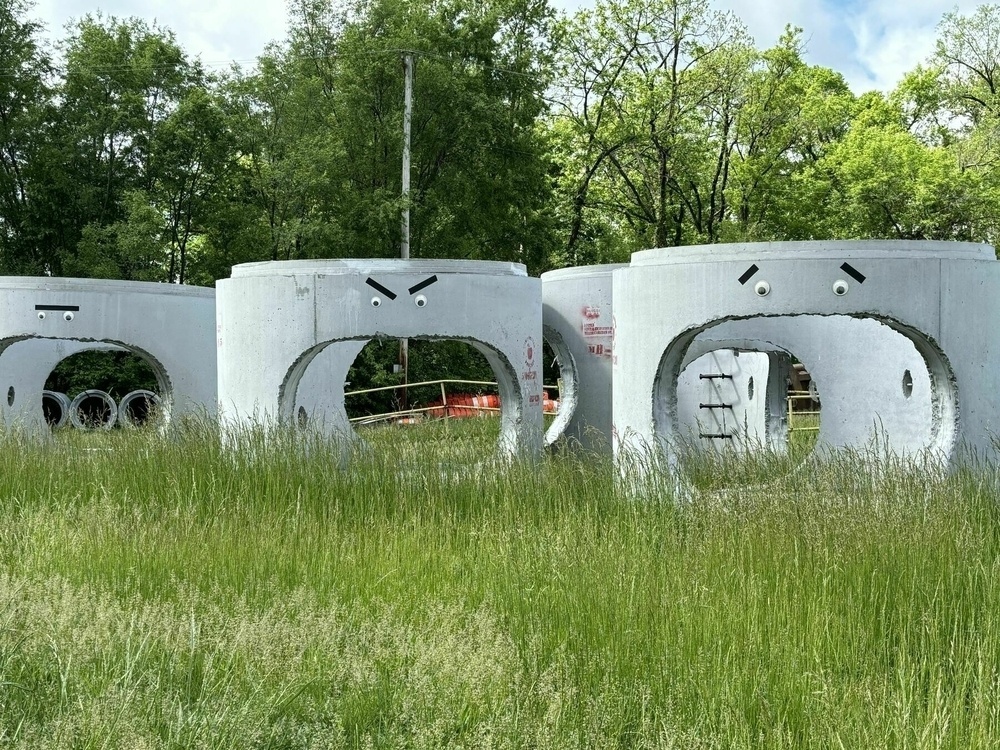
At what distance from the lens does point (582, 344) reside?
42.8 ft

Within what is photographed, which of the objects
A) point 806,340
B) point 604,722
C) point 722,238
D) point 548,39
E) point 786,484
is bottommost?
point 604,722

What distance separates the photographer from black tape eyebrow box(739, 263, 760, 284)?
8.28m

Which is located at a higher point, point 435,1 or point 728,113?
point 435,1

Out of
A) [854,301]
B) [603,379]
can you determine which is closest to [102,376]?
[603,379]

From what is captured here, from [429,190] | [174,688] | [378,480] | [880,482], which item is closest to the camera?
[174,688]

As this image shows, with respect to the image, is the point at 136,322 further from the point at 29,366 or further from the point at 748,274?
the point at 748,274

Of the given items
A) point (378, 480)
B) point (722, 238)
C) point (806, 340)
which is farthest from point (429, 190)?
point (378, 480)

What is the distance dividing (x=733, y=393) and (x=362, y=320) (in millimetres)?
5518

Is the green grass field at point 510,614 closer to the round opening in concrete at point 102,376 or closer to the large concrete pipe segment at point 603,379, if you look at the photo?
the large concrete pipe segment at point 603,379

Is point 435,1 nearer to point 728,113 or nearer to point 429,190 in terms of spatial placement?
point 429,190

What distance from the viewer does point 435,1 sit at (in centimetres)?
Answer: 2928

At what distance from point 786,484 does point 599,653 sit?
2923 millimetres

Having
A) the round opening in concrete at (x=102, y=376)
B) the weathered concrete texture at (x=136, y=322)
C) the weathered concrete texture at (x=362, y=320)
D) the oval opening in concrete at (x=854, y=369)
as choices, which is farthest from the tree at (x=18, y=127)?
the oval opening in concrete at (x=854, y=369)

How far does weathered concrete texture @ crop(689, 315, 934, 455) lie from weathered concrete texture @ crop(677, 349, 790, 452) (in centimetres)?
175
